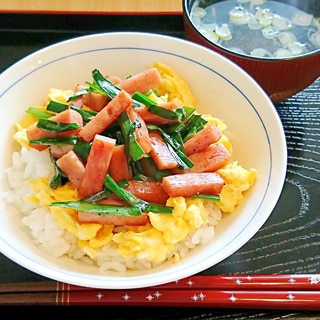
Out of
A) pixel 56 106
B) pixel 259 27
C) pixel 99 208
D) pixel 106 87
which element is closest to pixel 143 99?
pixel 106 87

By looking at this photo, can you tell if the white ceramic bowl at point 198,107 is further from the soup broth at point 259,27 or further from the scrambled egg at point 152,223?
the soup broth at point 259,27

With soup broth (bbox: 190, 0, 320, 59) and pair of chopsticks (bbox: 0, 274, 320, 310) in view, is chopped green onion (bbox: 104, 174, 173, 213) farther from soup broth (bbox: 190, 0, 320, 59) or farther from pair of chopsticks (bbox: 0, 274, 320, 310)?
soup broth (bbox: 190, 0, 320, 59)

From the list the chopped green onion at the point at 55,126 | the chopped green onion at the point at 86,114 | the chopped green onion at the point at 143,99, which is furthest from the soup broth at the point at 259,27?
the chopped green onion at the point at 55,126

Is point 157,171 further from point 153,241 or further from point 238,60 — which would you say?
point 238,60

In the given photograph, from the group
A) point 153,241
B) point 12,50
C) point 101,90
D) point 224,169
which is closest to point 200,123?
point 224,169

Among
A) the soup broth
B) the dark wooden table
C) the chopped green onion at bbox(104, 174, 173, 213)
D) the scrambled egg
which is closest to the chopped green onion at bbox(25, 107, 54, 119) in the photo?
the scrambled egg
